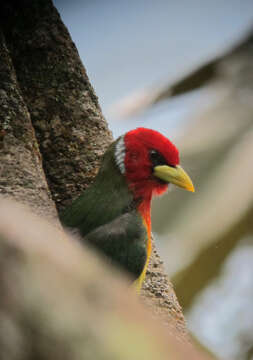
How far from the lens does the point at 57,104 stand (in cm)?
162

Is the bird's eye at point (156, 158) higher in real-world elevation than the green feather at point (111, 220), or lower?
higher

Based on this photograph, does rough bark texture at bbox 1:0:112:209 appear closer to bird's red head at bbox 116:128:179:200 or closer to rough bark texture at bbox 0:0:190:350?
rough bark texture at bbox 0:0:190:350

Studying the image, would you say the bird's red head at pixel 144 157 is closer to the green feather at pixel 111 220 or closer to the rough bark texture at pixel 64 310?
the green feather at pixel 111 220

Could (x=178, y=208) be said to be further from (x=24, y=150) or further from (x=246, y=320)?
(x=24, y=150)

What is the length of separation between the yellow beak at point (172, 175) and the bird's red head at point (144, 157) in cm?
1

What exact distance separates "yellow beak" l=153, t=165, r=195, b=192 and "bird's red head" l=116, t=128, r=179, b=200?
0.01m

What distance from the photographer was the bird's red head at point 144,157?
1.41 m

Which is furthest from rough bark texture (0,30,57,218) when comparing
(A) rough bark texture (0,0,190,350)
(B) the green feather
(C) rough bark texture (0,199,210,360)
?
(C) rough bark texture (0,199,210,360)

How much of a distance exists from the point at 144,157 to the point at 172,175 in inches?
4.3

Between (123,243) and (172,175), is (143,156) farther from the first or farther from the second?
(123,243)

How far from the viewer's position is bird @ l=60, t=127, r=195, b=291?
1.25 m

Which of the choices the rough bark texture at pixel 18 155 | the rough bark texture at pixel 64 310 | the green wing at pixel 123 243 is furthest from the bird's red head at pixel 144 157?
the rough bark texture at pixel 64 310

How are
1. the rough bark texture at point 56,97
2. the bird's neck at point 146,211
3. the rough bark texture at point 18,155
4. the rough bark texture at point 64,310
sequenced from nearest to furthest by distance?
the rough bark texture at point 64,310 < the rough bark texture at point 18,155 < the bird's neck at point 146,211 < the rough bark texture at point 56,97

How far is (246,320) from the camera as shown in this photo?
10.0 feet
